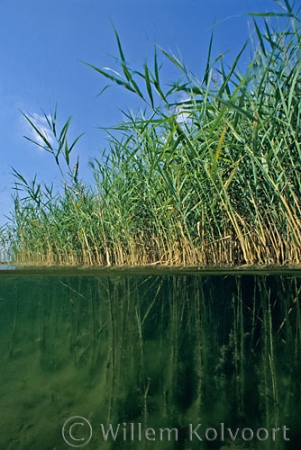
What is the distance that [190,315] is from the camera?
1360mm

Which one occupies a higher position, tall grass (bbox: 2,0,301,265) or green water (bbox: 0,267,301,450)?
tall grass (bbox: 2,0,301,265)

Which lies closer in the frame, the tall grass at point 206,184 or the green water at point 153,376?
the green water at point 153,376

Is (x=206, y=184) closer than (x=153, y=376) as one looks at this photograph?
No

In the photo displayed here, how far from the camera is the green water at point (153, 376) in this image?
0.48 m

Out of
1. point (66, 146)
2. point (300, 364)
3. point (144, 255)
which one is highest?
point (66, 146)

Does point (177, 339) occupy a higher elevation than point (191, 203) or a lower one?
lower

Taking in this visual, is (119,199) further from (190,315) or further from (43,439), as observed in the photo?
(43,439)

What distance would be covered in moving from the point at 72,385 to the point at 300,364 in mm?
468

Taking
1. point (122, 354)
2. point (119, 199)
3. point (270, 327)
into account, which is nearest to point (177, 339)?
point (122, 354)

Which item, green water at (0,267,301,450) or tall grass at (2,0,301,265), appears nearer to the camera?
green water at (0,267,301,450)

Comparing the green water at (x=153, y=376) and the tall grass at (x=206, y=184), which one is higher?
the tall grass at (x=206, y=184)

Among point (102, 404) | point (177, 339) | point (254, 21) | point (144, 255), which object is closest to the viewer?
point (102, 404)

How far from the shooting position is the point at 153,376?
71cm

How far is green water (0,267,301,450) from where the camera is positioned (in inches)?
18.9
